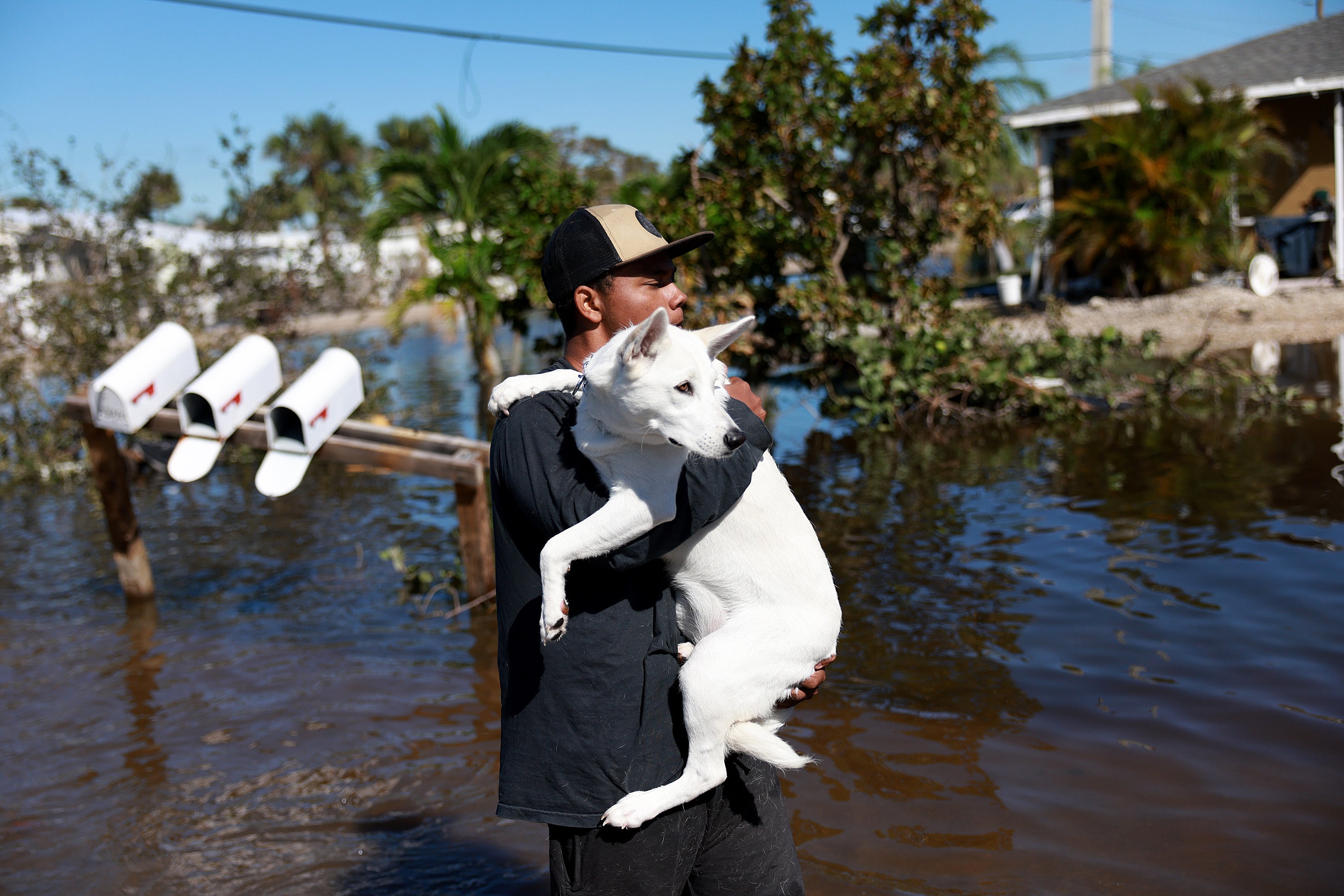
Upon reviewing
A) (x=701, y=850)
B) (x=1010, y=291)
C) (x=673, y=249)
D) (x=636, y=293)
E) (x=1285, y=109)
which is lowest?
(x=701, y=850)

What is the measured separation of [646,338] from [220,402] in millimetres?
4366

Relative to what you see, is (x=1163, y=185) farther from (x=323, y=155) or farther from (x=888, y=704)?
(x=323, y=155)

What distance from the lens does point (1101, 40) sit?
30.9 meters

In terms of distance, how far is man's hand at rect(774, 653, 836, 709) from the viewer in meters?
2.43

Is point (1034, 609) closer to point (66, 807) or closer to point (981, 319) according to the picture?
point (66, 807)

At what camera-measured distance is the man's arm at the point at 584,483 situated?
82.4 inches

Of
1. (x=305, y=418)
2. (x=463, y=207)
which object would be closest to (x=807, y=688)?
(x=305, y=418)

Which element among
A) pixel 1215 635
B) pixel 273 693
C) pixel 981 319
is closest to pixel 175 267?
pixel 273 693

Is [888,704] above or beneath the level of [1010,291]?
beneath

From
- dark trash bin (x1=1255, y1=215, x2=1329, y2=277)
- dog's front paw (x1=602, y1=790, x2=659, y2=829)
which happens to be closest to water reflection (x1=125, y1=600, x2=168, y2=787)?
dog's front paw (x1=602, y1=790, x2=659, y2=829)

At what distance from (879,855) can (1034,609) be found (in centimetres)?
268

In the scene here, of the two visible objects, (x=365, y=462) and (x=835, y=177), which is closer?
(x=365, y=462)

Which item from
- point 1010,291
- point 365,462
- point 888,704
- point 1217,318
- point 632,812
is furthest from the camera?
point 1010,291

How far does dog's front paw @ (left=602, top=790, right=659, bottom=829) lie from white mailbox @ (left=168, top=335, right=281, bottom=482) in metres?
4.25
